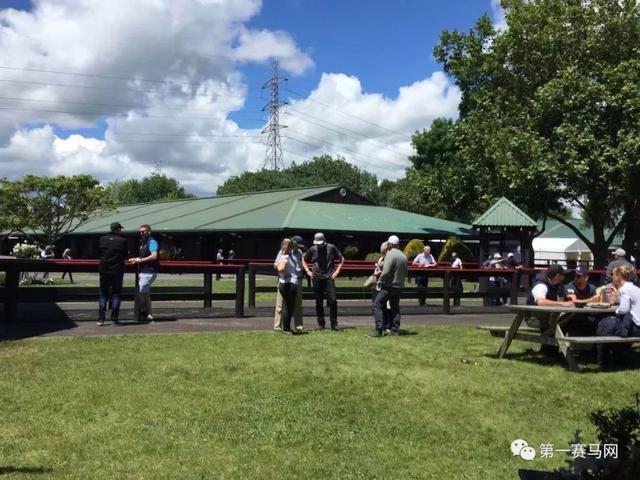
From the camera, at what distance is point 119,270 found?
10914mm

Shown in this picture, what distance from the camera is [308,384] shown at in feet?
22.6

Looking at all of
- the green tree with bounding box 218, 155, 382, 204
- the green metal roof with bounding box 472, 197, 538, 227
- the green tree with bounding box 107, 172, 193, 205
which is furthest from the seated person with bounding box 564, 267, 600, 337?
the green tree with bounding box 107, 172, 193, 205

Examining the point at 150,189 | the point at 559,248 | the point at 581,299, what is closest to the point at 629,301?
the point at 581,299

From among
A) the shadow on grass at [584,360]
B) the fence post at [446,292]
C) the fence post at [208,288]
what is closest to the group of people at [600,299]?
the shadow on grass at [584,360]

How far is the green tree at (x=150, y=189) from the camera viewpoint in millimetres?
101938

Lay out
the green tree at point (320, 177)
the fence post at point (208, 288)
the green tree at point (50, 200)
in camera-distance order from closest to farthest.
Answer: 1. the fence post at point (208, 288)
2. the green tree at point (50, 200)
3. the green tree at point (320, 177)

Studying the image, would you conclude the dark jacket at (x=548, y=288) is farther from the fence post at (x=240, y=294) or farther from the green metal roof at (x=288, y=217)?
the green metal roof at (x=288, y=217)

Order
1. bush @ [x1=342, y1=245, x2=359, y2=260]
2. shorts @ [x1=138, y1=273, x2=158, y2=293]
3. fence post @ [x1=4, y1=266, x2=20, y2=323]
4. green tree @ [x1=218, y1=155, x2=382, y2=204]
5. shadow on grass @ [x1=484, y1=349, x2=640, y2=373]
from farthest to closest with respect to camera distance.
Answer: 1. green tree @ [x1=218, y1=155, x2=382, y2=204]
2. bush @ [x1=342, y1=245, x2=359, y2=260]
3. shorts @ [x1=138, y1=273, x2=158, y2=293]
4. fence post @ [x1=4, y1=266, x2=20, y2=323]
5. shadow on grass @ [x1=484, y1=349, x2=640, y2=373]

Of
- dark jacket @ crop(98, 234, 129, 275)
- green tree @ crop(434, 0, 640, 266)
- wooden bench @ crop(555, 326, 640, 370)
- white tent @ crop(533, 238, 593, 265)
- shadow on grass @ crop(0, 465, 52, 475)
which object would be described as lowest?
shadow on grass @ crop(0, 465, 52, 475)

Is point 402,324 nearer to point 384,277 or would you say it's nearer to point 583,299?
point 384,277

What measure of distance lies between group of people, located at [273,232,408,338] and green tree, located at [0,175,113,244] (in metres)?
32.1

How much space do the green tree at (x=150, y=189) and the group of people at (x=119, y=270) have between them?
301 ft

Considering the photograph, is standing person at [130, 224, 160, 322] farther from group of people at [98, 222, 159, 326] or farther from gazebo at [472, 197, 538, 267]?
gazebo at [472, 197, 538, 267]

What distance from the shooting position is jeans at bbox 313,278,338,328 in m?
11.1
